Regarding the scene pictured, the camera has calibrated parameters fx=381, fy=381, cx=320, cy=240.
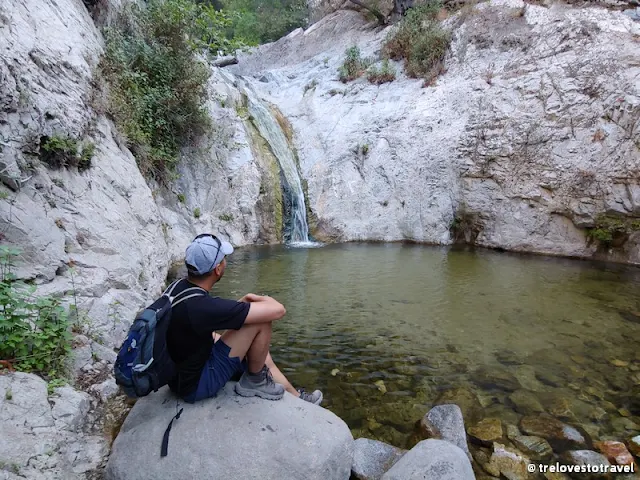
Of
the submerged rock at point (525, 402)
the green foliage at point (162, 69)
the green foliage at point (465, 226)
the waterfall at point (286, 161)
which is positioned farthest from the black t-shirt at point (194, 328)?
the green foliage at point (465, 226)

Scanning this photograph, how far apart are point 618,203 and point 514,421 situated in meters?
9.76

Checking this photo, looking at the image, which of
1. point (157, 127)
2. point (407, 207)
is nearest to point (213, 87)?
point (157, 127)

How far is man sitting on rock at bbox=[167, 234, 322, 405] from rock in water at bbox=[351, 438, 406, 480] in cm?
72

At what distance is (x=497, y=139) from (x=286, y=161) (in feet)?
24.5

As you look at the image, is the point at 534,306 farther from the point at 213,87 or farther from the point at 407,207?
the point at 213,87

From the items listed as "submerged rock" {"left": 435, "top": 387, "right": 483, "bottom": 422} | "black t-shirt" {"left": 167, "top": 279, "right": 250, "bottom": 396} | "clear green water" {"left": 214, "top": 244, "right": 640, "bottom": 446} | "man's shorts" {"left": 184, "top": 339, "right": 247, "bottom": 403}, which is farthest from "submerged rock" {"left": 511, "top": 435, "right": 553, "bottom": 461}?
"black t-shirt" {"left": 167, "top": 279, "right": 250, "bottom": 396}

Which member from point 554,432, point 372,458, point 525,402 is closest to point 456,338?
point 525,402

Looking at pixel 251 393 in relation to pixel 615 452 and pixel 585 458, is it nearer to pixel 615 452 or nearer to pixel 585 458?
pixel 585 458

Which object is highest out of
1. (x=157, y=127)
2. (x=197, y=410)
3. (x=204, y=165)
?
(x=157, y=127)

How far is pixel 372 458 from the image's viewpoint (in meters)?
2.79

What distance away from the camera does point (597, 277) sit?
341 inches

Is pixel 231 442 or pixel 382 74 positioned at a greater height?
pixel 382 74

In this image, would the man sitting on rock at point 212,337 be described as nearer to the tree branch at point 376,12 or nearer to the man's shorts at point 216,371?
the man's shorts at point 216,371

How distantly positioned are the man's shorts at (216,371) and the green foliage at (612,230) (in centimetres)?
1157
